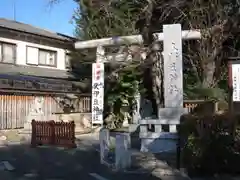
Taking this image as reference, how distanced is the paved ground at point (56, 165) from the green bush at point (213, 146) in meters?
1.17

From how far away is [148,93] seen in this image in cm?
2317

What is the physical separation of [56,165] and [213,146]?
15.2ft

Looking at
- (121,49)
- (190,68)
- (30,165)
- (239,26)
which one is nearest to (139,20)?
(121,49)

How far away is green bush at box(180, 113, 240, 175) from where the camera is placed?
8945 mm

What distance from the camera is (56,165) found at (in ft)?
35.9

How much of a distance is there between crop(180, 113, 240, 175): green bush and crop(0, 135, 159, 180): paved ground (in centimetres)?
117

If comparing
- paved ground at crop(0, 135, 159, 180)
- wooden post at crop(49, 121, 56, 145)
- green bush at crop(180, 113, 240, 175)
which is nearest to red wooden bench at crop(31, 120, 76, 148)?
wooden post at crop(49, 121, 56, 145)

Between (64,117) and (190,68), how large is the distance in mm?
8703

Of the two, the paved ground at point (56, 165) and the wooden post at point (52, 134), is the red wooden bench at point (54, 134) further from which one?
the paved ground at point (56, 165)

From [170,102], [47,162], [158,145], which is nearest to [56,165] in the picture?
[47,162]

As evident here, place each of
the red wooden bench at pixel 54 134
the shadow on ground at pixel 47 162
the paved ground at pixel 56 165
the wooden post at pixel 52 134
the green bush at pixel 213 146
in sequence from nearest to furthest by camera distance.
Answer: the green bush at pixel 213 146 → the paved ground at pixel 56 165 → the shadow on ground at pixel 47 162 → the red wooden bench at pixel 54 134 → the wooden post at pixel 52 134

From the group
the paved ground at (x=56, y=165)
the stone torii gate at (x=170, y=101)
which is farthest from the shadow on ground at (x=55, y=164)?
the stone torii gate at (x=170, y=101)

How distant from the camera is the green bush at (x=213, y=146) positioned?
352 inches

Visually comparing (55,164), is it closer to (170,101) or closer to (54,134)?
(54,134)
